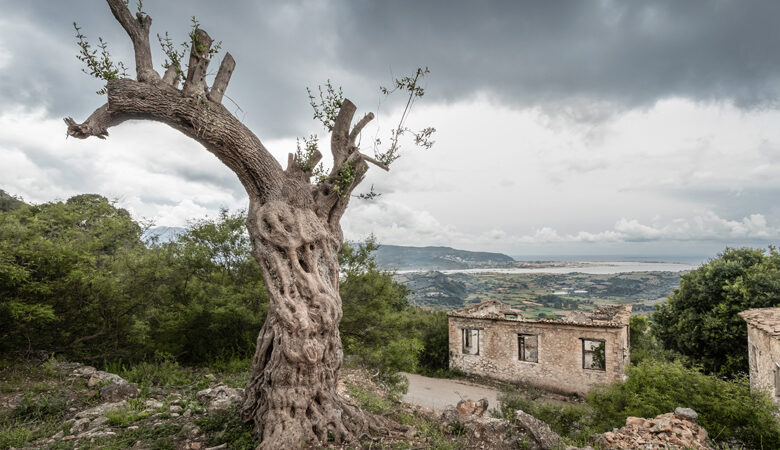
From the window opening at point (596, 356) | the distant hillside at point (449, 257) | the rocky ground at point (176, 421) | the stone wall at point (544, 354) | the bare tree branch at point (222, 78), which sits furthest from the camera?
the distant hillside at point (449, 257)

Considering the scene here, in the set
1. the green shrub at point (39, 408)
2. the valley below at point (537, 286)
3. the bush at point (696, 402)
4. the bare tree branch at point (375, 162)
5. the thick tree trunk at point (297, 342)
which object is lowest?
the valley below at point (537, 286)

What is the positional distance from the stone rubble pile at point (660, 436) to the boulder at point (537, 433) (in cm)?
139

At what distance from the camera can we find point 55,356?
7914 millimetres

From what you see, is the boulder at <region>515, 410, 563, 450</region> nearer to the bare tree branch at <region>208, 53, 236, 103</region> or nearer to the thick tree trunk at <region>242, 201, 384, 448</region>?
the thick tree trunk at <region>242, 201, 384, 448</region>

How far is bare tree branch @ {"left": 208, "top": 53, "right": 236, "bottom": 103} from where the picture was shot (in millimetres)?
4703

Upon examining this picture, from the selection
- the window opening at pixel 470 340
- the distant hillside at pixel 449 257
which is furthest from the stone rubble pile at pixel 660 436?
the distant hillside at pixel 449 257

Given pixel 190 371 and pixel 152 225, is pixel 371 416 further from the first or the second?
pixel 152 225

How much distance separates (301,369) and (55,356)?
7969 mm

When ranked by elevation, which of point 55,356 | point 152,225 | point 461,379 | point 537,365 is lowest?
point 461,379

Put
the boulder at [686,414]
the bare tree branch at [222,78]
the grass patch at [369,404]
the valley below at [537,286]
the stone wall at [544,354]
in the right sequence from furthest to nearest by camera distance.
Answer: the valley below at [537,286], the stone wall at [544,354], the boulder at [686,414], the grass patch at [369,404], the bare tree branch at [222,78]

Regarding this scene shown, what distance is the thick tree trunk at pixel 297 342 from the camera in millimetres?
3898

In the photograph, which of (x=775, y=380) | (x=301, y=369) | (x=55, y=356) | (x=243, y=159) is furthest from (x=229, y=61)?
(x=775, y=380)

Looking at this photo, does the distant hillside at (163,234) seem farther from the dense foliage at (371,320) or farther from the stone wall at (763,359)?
the stone wall at (763,359)

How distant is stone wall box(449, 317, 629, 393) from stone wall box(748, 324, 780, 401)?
4225 mm
